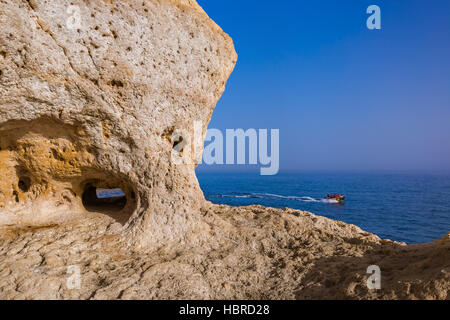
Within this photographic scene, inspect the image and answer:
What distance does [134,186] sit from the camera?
5.25m

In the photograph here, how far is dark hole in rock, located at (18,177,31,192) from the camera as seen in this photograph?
532cm

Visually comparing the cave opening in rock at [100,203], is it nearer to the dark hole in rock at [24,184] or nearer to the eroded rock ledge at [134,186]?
the eroded rock ledge at [134,186]

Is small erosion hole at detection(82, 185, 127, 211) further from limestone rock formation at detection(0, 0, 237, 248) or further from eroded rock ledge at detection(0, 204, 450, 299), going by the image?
eroded rock ledge at detection(0, 204, 450, 299)

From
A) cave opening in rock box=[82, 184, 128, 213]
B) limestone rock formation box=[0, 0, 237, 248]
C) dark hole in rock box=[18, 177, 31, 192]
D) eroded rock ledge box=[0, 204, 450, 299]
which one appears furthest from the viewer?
cave opening in rock box=[82, 184, 128, 213]

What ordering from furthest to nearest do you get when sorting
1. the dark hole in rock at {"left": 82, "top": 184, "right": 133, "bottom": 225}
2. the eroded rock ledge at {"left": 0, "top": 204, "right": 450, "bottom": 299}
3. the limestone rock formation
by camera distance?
the dark hole in rock at {"left": 82, "top": 184, "right": 133, "bottom": 225} → the limestone rock formation → the eroded rock ledge at {"left": 0, "top": 204, "right": 450, "bottom": 299}

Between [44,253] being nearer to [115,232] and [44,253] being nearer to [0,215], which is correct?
[115,232]

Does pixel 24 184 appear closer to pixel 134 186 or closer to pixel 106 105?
pixel 134 186

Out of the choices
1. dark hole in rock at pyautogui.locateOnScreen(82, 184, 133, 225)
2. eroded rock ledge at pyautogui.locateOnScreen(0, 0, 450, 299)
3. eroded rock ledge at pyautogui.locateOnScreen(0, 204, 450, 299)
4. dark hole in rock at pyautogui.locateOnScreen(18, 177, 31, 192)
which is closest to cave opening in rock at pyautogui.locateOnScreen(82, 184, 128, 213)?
dark hole in rock at pyautogui.locateOnScreen(82, 184, 133, 225)

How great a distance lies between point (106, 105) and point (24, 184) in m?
2.62

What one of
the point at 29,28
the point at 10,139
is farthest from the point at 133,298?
the point at 29,28

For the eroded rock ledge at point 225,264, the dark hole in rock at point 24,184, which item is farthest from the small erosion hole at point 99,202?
the dark hole in rock at point 24,184

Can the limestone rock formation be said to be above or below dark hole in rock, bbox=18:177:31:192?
above

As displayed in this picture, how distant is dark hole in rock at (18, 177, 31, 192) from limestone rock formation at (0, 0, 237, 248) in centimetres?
3

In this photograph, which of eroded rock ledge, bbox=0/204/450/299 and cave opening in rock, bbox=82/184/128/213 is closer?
eroded rock ledge, bbox=0/204/450/299
